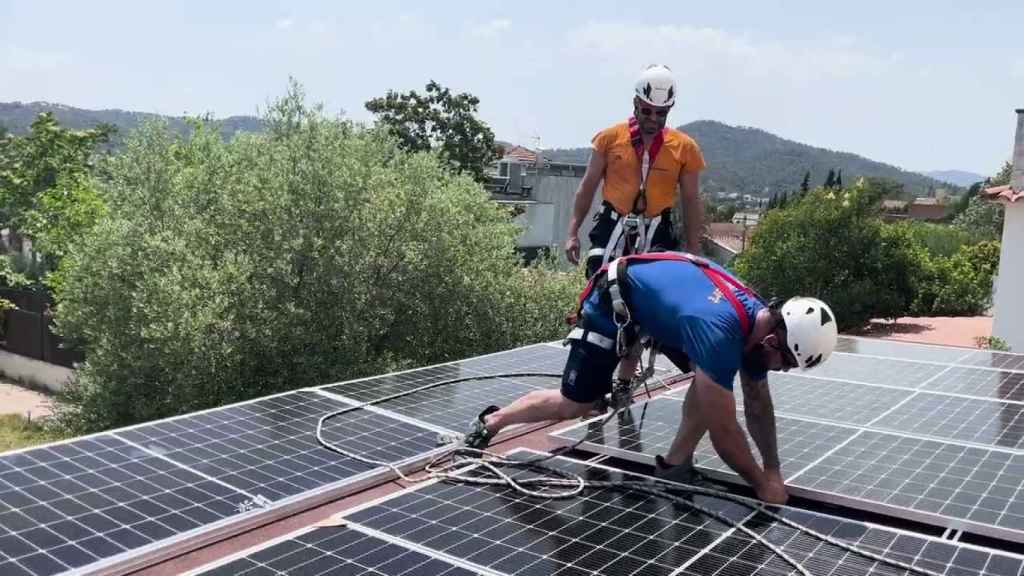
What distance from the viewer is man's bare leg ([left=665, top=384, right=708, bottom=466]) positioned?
16.1ft

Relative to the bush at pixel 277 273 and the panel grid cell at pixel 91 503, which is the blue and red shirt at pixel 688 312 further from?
the bush at pixel 277 273

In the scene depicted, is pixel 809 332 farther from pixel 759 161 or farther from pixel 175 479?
pixel 759 161

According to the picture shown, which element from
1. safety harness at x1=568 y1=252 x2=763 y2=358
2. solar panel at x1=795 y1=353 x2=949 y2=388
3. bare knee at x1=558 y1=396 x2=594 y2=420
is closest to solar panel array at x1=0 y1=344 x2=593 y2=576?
bare knee at x1=558 y1=396 x2=594 y2=420

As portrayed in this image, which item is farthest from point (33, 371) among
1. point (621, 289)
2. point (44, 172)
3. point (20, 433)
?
point (621, 289)

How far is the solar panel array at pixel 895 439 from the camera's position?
4.63m

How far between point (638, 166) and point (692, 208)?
23.4 inches

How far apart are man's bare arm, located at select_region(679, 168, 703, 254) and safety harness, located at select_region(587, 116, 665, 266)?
266 mm

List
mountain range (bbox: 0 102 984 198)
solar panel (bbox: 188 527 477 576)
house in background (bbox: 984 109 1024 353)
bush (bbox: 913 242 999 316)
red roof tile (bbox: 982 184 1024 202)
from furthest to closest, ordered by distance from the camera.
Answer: mountain range (bbox: 0 102 984 198) < bush (bbox: 913 242 999 316) < house in background (bbox: 984 109 1024 353) < red roof tile (bbox: 982 184 1024 202) < solar panel (bbox: 188 527 477 576)

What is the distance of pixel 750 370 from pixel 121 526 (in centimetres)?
308

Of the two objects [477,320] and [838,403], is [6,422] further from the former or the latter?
[838,403]

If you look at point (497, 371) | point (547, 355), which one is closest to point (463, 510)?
point (497, 371)

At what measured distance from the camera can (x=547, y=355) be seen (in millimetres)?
8453

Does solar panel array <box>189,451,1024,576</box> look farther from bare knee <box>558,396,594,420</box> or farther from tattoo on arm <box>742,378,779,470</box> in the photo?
bare knee <box>558,396,594,420</box>

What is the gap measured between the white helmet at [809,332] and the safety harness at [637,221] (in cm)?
208
